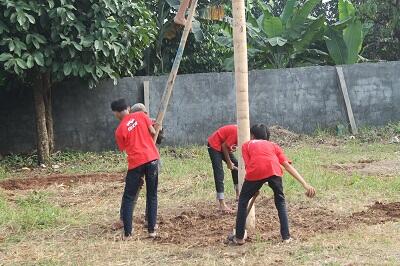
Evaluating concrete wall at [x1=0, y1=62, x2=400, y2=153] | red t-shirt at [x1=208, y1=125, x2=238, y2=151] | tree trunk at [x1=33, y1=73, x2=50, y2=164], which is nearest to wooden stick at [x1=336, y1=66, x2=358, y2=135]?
concrete wall at [x1=0, y1=62, x2=400, y2=153]

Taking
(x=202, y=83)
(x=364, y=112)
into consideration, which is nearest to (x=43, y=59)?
(x=202, y=83)

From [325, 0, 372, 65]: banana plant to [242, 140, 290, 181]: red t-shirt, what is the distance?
11.2 metres

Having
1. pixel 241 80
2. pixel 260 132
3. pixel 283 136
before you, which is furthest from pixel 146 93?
pixel 260 132

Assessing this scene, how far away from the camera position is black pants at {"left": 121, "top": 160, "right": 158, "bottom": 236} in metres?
6.42

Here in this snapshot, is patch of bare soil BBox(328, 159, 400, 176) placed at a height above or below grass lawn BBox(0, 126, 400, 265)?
below

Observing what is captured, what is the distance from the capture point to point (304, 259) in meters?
5.15

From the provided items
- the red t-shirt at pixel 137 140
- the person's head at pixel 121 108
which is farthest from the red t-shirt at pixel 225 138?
the person's head at pixel 121 108

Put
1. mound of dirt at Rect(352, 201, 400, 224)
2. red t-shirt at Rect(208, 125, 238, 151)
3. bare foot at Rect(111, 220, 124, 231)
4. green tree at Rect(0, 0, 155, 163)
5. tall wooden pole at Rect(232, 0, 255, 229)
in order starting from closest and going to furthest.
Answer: tall wooden pole at Rect(232, 0, 255, 229) < mound of dirt at Rect(352, 201, 400, 224) < bare foot at Rect(111, 220, 124, 231) < red t-shirt at Rect(208, 125, 238, 151) < green tree at Rect(0, 0, 155, 163)

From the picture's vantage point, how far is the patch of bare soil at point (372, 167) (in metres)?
9.93

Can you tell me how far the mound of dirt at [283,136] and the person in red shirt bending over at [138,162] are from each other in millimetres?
7644

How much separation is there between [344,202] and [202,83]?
286 inches

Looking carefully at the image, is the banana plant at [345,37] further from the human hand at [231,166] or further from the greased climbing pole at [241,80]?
the greased climbing pole at [241,80]

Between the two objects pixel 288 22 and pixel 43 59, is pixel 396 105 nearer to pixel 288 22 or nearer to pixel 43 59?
pixel 288 22

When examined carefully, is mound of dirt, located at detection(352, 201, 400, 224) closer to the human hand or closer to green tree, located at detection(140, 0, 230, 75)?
the human hand
